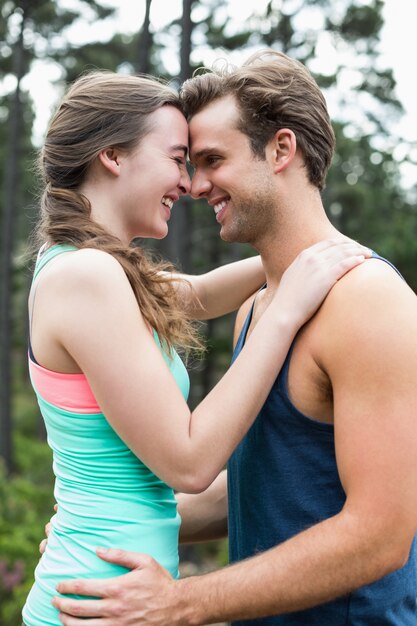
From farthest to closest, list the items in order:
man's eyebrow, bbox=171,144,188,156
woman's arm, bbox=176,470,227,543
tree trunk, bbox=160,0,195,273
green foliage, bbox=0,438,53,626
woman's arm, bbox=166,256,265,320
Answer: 1. tree trunk, bbox=160,0,195,273
2. green foliage, bbox=0,438,53,626
3. woman's arm, bbox=166,256,265,320
4. woman's arm, bbox=176,470,227,543
5. man's eyebrow, bbox=171,144,188,156

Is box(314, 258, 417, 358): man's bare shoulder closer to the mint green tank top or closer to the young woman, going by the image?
the young woman

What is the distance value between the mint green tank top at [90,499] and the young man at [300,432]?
3.4 inches

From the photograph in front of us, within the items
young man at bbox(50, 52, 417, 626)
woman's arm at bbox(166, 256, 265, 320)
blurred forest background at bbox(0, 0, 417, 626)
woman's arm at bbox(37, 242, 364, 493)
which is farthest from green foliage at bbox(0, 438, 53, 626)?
woman's arm at bbox(37, 242, 364, 493)

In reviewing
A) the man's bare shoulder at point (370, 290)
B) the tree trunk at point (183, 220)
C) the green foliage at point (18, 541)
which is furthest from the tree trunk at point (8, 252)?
the man's bare shoulder at point (370, 290)

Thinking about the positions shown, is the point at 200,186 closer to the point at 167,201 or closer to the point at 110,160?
the point at 167,201

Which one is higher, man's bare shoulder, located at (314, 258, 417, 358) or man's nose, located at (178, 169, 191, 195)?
man's nose, located at (178, 169, 191, 195)

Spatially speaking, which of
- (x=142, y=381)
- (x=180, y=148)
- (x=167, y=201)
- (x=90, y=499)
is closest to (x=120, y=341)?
(x=142, y=381)

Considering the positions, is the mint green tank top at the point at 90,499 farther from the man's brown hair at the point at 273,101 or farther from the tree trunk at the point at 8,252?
the tree trunk at the point at 8,252

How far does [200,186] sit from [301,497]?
1.18 m

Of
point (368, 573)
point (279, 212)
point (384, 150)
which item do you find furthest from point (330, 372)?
point (384, 150)

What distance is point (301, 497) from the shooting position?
7.57ft

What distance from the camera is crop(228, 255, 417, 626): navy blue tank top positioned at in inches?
87.5

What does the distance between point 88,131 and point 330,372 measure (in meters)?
1.14

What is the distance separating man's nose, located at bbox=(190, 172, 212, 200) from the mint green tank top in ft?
2.15
